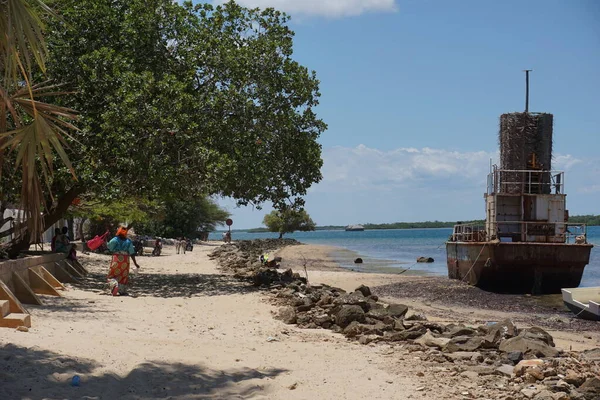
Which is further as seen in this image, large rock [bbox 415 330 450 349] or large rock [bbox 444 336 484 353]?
large rock [bbox 415 330 450 349]

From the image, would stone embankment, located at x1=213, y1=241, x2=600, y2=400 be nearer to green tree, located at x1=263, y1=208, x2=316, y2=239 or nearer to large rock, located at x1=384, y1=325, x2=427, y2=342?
large rock, located at x1=384, y1=325, x2=427, y2=342

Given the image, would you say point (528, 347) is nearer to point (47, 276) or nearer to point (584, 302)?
point (584, 302)

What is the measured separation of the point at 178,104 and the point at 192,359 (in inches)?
391

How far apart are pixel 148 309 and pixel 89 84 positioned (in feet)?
23.7

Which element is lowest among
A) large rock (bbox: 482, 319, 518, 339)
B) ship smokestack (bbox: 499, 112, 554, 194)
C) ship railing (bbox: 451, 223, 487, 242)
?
large rock (bbox: 482, 319, 518, 339)

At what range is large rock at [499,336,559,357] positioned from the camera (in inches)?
399

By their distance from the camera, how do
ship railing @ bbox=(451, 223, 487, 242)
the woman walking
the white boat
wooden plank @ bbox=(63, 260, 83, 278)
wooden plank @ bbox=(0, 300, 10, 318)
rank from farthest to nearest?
1. ship railing @ bbox=(451, 223, 487, 242)
2. wooden plank @ bbox=(63, 260, 83, 278)
3. the white boat
4. the woman walking
5. wooden plank @ bbox=(0, 300, 10, 318)

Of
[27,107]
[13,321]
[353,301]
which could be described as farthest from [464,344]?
[27,107]

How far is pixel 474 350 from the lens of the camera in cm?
1045

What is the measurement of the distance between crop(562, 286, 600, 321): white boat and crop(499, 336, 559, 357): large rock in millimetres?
8630

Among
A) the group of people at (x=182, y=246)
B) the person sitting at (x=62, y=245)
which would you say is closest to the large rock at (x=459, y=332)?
the person sitting at (x=62, y=245)

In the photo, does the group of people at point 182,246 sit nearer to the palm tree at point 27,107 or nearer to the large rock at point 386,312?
the large rock at point 386,312

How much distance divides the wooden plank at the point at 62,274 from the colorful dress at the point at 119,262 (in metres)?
2.34

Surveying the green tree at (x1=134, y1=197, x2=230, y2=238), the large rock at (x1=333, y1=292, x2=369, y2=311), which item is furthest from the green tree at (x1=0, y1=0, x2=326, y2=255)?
the green tree at (x1=134, y1=197, x2=230, y2=238)
